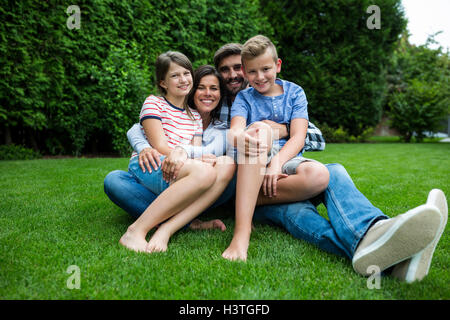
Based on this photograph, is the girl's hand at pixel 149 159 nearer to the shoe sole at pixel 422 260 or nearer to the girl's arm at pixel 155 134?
the girl's arm at pixel 155 134

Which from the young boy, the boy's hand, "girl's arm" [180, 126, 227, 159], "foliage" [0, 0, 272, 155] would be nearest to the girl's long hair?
"girl's arm" [180, 126, 227, 159]

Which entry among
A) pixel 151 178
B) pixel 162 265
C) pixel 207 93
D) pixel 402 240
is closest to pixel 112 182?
pixel 151 178

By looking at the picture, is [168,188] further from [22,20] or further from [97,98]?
[22,20]

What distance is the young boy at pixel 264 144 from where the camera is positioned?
174 centimetres

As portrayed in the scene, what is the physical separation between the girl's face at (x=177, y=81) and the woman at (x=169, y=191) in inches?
11.8

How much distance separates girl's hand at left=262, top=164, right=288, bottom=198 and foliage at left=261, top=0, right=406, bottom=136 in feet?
A: 28.5

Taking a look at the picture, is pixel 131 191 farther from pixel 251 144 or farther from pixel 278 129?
pixel 278 129

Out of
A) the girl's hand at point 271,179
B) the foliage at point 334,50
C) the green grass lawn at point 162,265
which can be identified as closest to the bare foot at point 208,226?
the green grass lawn at point 162,265

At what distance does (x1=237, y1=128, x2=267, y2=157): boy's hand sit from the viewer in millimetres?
1724

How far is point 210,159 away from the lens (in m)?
1.96

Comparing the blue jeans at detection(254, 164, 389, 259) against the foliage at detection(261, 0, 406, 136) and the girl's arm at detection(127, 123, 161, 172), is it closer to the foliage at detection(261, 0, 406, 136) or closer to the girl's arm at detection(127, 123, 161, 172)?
the girl's arm at detection(127, 123, 161, 172)

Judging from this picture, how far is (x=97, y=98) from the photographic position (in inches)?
221
